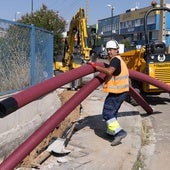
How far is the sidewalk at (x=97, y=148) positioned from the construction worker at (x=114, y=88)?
24cm

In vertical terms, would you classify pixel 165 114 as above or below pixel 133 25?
below

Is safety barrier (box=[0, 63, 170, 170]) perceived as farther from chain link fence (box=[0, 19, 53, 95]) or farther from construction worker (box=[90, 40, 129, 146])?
chain link fence (box=[0, 19, 53, 95])

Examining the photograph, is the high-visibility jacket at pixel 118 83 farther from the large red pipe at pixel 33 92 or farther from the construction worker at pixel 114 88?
the large red pipe at pixel 33 92

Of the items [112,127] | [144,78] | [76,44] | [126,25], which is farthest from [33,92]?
[126,25]

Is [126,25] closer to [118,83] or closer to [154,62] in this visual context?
[154,62]

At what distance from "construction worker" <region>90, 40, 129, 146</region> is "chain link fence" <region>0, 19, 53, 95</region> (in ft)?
5.34

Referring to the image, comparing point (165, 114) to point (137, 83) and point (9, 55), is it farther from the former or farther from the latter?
point (9, 55)

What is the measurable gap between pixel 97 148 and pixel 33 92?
8.45 ft

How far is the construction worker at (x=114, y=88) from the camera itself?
7.55 metres

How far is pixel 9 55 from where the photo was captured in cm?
813

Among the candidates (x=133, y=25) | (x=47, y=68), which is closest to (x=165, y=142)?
(x=47, y=68)

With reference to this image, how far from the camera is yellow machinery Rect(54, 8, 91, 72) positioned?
663 inches

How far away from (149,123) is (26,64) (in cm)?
317

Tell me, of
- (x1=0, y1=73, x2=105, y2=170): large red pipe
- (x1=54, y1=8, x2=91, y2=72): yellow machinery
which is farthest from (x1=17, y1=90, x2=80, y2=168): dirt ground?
(x1=54, y1=8, x2=91, y2=72): yellow machinery
